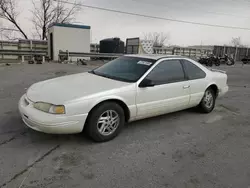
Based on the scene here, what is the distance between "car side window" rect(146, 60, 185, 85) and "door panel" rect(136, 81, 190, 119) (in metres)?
0.10

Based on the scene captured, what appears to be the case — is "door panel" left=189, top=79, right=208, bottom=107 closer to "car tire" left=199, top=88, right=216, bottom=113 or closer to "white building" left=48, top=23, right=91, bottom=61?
"car tire" left=199, top=88, right=216, bottom=113

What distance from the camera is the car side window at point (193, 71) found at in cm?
440

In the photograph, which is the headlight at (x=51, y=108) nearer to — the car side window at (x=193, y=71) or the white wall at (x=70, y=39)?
the car side window at (x=193, y=71)

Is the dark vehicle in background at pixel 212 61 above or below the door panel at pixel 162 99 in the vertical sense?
above

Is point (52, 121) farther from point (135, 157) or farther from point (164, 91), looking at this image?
point (164, 91)

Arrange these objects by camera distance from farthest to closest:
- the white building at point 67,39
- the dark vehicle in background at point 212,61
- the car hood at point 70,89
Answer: the dark vehicle in background at point 212,61
the white building at point 67,39
the car hood at point 70,89

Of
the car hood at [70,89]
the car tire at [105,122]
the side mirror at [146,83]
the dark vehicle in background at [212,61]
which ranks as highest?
the dark vehicle in background at [212,61]

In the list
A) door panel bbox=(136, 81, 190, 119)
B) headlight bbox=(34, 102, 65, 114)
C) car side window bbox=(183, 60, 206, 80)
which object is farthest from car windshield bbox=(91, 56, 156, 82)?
headlight bbox=(34, 102, 65, 114)

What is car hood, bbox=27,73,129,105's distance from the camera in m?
2.99

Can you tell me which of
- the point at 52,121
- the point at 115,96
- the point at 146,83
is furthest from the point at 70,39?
the point at 52,121

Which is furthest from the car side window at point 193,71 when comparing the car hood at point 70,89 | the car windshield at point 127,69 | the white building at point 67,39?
the white building at point 67,39

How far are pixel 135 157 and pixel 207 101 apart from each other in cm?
274

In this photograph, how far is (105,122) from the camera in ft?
10.8

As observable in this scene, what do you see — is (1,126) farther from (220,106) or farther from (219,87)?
(220,106)
